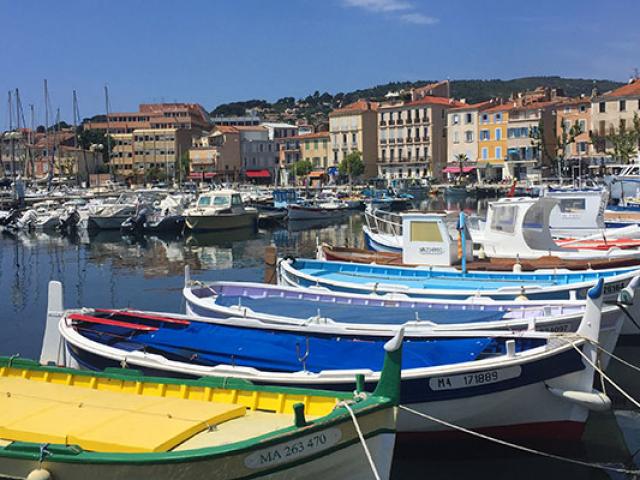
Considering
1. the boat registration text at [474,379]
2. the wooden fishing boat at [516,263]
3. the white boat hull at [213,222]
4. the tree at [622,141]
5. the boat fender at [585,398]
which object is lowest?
the white boat hull at [213,222]

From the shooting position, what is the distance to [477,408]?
1172 centimetres

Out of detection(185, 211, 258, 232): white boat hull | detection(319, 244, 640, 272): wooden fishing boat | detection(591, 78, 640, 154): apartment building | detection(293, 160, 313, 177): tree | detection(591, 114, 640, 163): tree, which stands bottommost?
detection(185, 211, 258, 232): white boat hull

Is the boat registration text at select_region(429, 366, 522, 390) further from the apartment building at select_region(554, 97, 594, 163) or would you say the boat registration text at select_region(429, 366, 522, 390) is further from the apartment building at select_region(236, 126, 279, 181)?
the apartment building at select_region(236, 126, 279, 181)

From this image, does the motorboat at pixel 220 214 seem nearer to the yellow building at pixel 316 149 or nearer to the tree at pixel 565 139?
the tree at pixel 565 139

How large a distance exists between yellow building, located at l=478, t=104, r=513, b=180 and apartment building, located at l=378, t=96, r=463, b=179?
7.47 meters

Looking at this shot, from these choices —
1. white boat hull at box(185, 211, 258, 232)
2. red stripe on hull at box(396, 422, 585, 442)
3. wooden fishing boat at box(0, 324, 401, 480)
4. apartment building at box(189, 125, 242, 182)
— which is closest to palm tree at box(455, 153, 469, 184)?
apartment building at box(189, 125, 242, 182)

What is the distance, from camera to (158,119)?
136625 mm

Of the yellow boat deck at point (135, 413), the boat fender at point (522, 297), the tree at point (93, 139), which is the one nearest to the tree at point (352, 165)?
the tree at point (93, 139)

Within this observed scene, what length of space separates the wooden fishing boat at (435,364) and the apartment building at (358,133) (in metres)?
101

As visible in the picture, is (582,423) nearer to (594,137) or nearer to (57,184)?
(594,137)

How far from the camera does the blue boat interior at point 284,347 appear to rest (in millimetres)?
12078

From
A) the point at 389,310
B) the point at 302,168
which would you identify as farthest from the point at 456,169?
the point at 389,310

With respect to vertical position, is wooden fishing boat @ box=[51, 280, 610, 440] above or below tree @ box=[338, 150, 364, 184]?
below

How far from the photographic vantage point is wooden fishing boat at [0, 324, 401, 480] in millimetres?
7727
